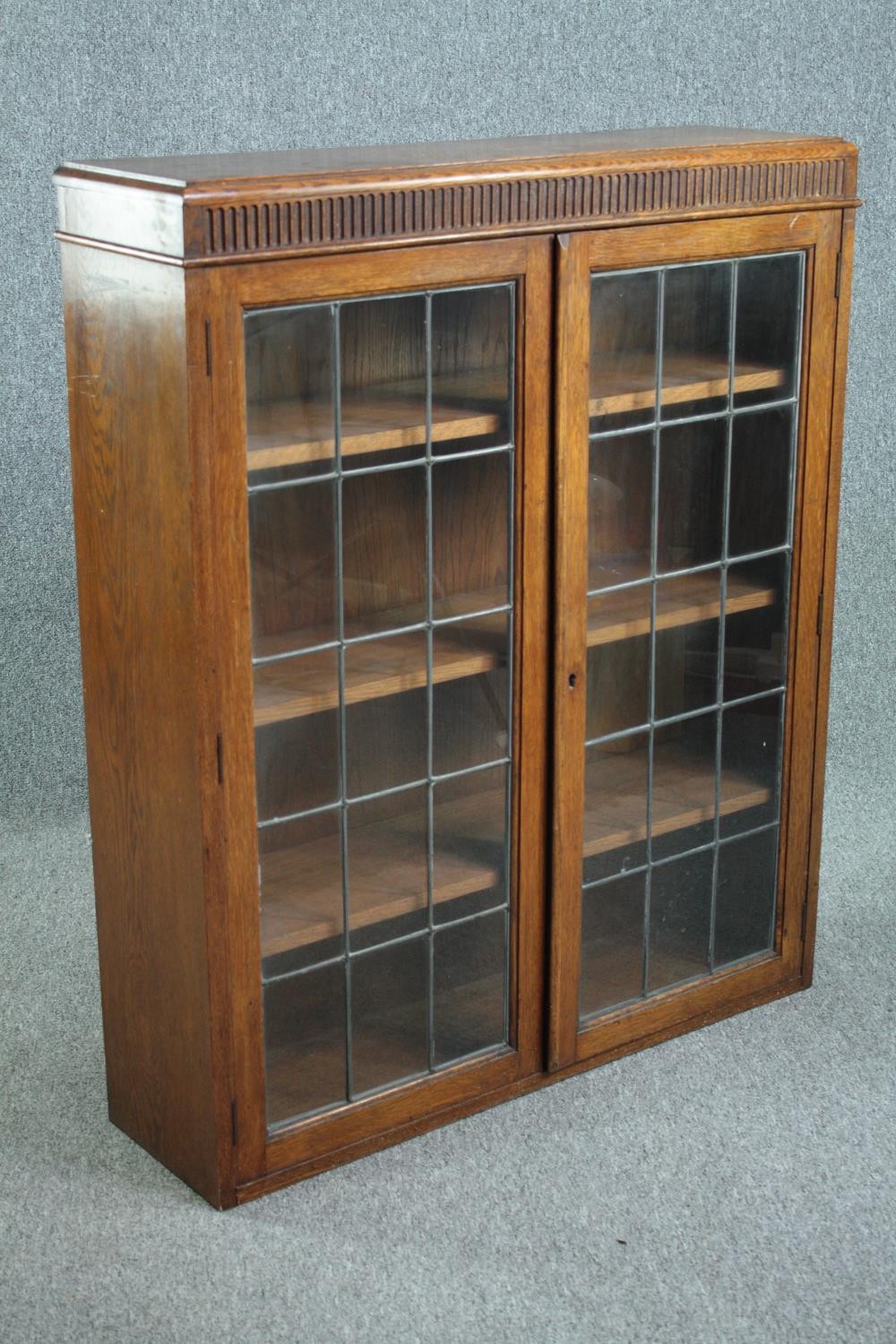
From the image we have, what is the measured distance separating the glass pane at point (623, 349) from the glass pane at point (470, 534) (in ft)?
0.53

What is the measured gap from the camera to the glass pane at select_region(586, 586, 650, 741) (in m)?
2.30

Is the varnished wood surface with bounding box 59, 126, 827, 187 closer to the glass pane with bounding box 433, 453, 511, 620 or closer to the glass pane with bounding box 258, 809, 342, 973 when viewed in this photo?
the glass pane with bounding box 433, 453, 511, 620

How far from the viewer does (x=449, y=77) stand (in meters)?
3.10

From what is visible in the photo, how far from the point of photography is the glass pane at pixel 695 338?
224 centimetres

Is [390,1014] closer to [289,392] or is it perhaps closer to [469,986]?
[469,986]

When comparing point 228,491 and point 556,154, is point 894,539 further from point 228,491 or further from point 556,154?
point 228,491

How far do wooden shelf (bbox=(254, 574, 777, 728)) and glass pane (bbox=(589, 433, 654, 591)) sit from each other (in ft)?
0.11

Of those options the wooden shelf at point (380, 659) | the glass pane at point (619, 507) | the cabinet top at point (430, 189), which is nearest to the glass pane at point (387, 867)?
the wooden shelf at point (380, 659)

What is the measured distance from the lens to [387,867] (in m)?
2.19

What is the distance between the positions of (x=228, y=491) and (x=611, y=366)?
1.80ft

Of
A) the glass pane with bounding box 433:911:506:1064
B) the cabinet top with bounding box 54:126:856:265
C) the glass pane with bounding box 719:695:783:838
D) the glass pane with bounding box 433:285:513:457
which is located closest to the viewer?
the cabinet top with bounding box 54:126:856:265

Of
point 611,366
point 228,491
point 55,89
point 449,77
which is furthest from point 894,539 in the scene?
point 228,491

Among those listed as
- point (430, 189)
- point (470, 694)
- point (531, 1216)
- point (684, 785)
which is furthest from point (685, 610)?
point (531, 1216)

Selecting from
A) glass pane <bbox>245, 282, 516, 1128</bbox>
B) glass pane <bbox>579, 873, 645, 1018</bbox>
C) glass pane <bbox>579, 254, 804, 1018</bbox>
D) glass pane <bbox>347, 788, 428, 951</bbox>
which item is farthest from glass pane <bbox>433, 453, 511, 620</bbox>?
glass pane <bbox>579, 873, 645, 1018</bbox>
